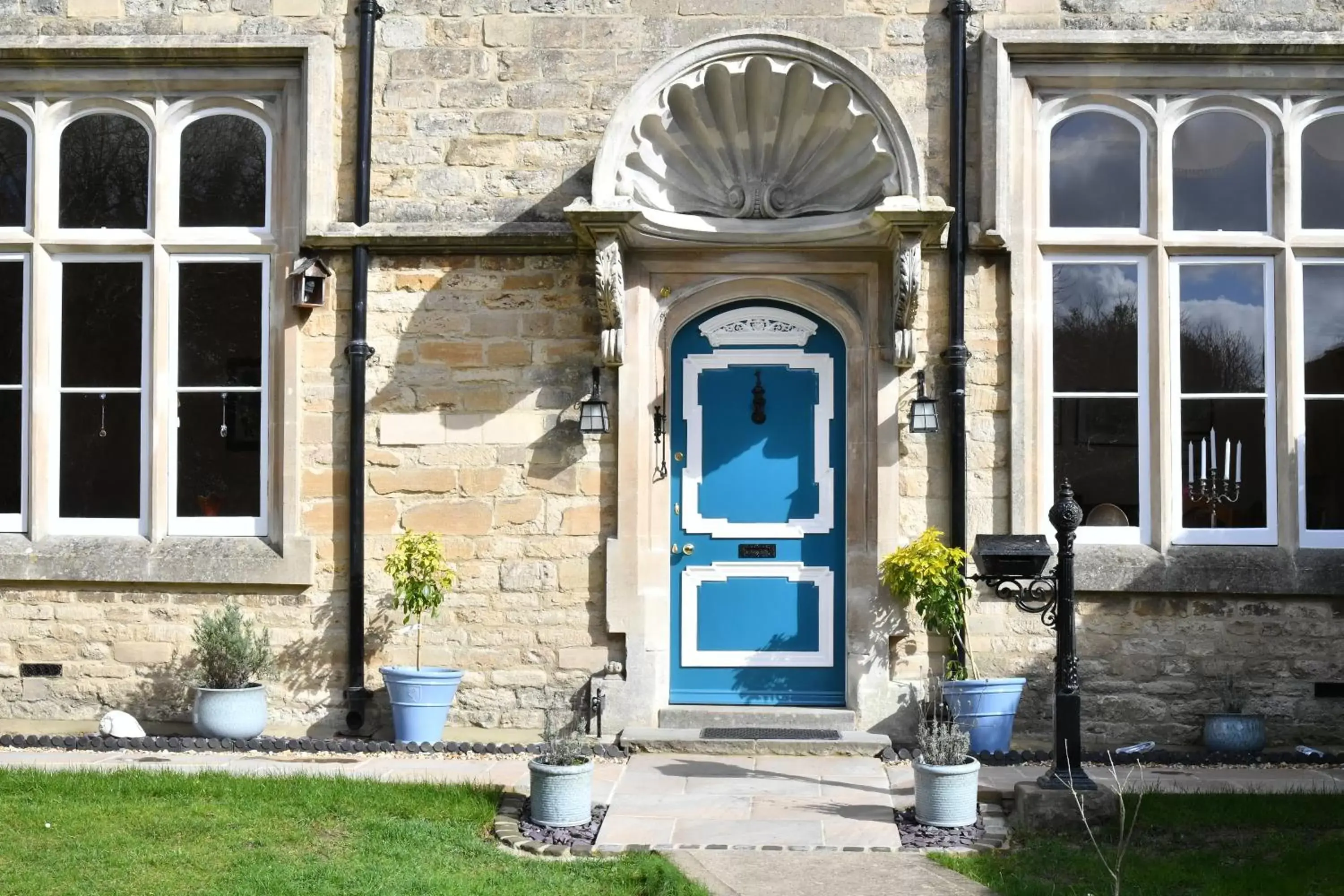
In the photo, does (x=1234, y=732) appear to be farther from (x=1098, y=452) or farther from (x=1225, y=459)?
(x=1098, y=452)

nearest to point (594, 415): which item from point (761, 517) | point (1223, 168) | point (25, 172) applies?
point (761, 517)

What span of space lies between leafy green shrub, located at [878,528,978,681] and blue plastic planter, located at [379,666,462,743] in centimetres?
276

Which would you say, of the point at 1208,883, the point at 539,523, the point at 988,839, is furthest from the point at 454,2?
the point at 1208,883

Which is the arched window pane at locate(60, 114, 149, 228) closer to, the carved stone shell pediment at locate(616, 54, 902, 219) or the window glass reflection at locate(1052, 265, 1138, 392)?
the carved stone shell pediment at locate(616, 54, 902, 219)

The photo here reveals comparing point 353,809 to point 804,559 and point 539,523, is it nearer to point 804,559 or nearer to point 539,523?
point 539,523

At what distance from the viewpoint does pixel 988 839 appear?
21.0 ft

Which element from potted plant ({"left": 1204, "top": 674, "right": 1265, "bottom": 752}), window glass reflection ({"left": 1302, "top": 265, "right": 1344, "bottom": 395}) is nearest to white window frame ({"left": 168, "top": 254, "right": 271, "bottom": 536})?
potted plant ({"left": 1204, "top": 674, "right": 1265, "bottom": 752})

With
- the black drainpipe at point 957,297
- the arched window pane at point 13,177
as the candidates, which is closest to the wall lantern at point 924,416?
the black drainpipe at point 957,297

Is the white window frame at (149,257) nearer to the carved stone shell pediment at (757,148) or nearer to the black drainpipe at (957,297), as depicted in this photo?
the carved stone shell pediment at (757,148)

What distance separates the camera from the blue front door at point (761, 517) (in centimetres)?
894

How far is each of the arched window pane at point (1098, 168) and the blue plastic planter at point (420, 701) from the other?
15.9 ft

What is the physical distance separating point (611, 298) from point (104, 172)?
3.64m

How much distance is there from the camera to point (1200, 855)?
618 cm

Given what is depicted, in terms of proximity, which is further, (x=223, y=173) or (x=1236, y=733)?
(x=223, y=173)
